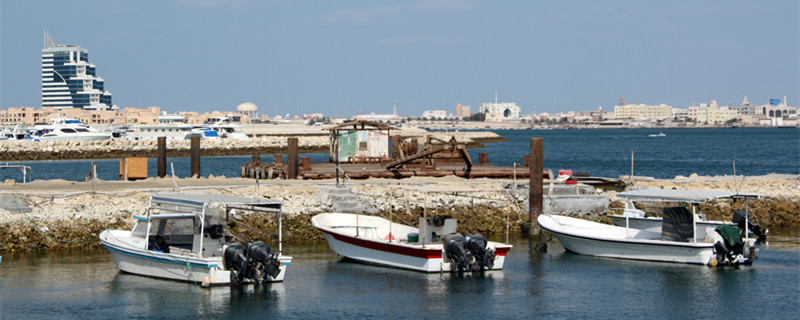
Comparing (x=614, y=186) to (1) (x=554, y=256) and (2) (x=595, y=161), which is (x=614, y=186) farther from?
(2) (x=595, y=161)

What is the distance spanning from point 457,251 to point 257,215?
8453mm

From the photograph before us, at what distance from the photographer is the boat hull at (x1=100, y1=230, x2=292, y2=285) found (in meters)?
21.9

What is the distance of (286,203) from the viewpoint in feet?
101

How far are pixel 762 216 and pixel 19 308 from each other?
1005 inches

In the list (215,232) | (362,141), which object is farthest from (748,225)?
(362,141)

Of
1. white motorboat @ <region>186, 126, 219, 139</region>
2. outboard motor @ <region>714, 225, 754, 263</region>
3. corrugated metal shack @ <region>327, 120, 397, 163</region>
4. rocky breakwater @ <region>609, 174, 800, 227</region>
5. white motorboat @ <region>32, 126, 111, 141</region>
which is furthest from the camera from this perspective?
white motorboat @ <region>186, 126, 219, 139</region>

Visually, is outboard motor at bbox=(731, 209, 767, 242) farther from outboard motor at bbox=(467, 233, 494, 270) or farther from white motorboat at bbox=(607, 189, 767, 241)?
outboard motor at bbox=(467, 233, 494, 270)

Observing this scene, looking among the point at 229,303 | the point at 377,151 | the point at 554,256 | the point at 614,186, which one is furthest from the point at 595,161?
the point at 229,303

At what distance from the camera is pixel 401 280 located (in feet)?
76.7

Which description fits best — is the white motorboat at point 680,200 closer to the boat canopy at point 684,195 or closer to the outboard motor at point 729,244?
the boat canopy at point 684,195

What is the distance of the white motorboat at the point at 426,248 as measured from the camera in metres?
23.7

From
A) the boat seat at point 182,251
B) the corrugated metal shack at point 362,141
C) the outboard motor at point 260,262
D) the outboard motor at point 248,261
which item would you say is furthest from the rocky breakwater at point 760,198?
the boat seat at point 182,251

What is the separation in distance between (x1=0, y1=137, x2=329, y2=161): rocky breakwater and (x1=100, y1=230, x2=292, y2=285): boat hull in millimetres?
62915

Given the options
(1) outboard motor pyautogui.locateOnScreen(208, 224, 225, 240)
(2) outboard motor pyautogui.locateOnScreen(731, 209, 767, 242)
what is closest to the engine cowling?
(1) outboard motor pyautogui.locateOnScreen(208, 224, 225, 240)
